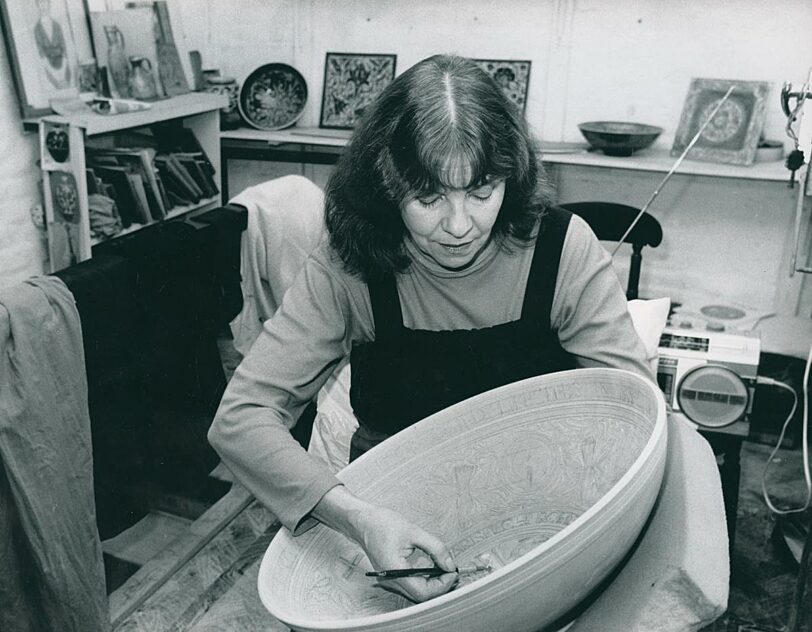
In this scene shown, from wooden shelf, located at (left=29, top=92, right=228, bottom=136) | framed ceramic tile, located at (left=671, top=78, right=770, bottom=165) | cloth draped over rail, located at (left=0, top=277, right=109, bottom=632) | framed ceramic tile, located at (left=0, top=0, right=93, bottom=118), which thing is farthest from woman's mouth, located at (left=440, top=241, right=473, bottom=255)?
framed ceramic tile, located at (left=0, top=0, right=93, bottom=118)

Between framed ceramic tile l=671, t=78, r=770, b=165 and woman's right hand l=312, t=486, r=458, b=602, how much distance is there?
2.23 m

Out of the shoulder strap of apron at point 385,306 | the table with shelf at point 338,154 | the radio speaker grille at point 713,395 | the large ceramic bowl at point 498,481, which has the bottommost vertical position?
the radio speaker grille at point 713,395

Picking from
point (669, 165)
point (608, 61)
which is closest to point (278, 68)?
point (608, 61)

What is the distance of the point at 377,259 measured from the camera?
1.08m

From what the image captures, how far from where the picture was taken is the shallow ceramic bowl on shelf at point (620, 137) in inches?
107

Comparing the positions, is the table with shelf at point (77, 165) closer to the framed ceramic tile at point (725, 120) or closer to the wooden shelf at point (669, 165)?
the wooden shelf at point (669, 165)

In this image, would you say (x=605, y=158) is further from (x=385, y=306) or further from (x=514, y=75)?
(x=385, y=306)

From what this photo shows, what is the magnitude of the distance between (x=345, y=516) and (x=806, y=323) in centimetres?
257

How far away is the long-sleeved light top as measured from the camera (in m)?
0.95

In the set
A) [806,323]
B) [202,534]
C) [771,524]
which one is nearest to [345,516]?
[202,534]

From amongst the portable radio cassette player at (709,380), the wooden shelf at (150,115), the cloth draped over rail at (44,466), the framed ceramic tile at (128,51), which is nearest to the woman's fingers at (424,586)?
the cloth draped over rail at (44,466)

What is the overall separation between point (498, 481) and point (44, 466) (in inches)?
38.1

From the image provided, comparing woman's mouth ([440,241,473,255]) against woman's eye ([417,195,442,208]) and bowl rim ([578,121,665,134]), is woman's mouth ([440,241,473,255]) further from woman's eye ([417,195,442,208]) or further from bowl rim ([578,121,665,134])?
bowl rim ([578,121,665,134])

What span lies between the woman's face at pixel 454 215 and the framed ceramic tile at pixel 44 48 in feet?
6.66
